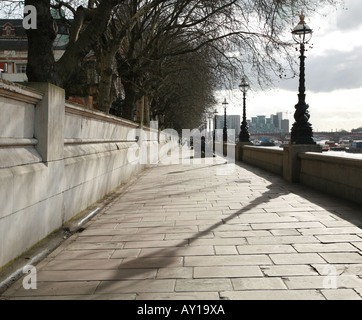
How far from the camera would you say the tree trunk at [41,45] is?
22.4 feet

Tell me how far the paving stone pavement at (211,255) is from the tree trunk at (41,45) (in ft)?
9.50

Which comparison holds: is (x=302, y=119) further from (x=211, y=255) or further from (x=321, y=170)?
(x=211, y=255)

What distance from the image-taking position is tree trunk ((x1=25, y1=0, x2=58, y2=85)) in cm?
682

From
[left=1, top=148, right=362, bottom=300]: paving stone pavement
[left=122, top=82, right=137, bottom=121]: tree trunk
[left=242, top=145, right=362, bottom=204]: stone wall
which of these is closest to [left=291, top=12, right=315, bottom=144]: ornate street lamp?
[left=242, top=145, right=362, bottom=204]: stone wall

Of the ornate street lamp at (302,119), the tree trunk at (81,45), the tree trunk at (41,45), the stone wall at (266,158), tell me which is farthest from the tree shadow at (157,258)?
the stone wall at (266,158)

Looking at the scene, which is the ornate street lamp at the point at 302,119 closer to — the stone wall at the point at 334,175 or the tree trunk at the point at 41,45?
the stone wall at the point at 334,175

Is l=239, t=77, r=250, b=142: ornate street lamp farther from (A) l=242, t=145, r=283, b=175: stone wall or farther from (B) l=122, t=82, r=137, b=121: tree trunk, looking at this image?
(B) l=122, t=82, r=137, b=121: tree trunk

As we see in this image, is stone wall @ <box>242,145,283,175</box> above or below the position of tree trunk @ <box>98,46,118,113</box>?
below

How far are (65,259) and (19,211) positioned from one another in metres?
0.74

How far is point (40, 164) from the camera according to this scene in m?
4.81

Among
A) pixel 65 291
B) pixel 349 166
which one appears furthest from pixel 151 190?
pixel 65 291

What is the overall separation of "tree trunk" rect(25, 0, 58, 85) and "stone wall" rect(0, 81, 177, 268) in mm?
986

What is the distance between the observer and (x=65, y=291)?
320cm

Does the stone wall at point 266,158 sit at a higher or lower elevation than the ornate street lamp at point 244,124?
lower
